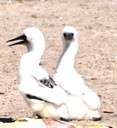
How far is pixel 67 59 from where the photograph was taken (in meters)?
9.09

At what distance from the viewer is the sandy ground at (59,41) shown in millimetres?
10164

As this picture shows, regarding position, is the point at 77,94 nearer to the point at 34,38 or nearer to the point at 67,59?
the point at 67,59

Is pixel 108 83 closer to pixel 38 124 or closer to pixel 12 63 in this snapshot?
pixel 12 63

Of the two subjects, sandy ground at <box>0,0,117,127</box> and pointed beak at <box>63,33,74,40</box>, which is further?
sandy ground at <box>0,0,117,127</box>

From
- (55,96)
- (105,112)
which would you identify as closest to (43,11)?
(105,112)

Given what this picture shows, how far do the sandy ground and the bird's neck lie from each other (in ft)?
2.54

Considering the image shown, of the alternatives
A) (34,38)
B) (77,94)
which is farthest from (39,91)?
(34,38)

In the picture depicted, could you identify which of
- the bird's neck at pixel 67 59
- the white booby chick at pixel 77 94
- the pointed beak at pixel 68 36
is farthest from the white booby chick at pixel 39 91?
the pointed beak at pixel 68 36

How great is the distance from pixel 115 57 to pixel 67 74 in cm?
406

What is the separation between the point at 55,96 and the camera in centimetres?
837

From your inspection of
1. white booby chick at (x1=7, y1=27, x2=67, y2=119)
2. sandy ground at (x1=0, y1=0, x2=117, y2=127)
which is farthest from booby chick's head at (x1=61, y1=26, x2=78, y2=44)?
sandy ground at (x1=0, y1=0, x2=117, y2=127)

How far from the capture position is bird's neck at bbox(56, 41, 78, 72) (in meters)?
8.96

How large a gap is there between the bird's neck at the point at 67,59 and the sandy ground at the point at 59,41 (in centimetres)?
77

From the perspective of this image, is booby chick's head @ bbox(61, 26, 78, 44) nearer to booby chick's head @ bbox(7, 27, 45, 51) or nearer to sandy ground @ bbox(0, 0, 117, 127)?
booby chick's head @ bbox(7, 27, 45, 51)
